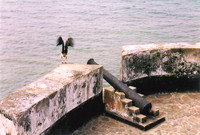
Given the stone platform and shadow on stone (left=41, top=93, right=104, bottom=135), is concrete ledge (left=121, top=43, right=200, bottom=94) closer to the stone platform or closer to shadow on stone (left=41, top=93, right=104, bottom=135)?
the stone platform

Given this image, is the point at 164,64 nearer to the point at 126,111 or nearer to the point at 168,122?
the point at 168,122

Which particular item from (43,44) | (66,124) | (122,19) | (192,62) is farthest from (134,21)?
(66,124)

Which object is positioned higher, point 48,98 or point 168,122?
point 48,98

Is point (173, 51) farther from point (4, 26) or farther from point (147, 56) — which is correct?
point (4, 26)

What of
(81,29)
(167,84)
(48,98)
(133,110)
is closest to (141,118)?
(133,110)

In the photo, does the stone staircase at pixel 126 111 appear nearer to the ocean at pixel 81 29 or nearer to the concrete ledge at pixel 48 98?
the concrete ledge at pixel 48 98

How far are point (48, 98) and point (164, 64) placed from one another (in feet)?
11.6

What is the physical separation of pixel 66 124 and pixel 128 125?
1.32 m

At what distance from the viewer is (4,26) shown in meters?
27.2

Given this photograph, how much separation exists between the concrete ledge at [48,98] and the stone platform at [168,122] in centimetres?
59

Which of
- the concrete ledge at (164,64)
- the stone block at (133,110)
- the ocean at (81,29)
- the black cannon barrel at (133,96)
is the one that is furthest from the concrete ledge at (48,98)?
the ocean at (81,29)

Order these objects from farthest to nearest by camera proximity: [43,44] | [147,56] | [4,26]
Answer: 1. [4,26]
2. [43,44]
3. [147,56]

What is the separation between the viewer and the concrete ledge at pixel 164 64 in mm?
7363

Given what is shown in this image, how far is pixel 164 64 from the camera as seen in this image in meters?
7.59
